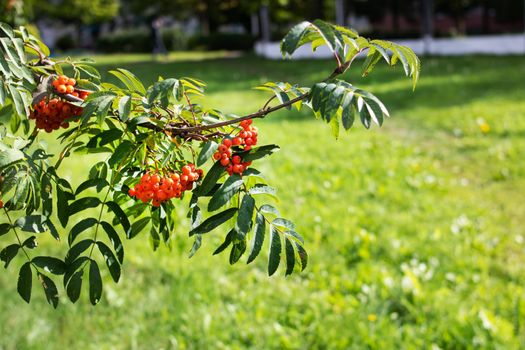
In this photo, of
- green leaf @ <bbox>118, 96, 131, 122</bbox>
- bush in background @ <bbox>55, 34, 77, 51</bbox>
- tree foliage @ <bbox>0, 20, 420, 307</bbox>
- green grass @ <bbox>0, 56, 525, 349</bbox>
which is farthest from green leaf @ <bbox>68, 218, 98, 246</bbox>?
bush in background @ <bbox>55, 34, 77, 51</bbox>

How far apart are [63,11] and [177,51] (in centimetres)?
696

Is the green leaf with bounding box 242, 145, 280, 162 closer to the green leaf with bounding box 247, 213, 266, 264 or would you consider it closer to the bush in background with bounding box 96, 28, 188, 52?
the green leaf with bounding box 247, 213, 266, 264

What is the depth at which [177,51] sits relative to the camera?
32.6 meters

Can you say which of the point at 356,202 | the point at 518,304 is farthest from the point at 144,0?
the point at 518,304

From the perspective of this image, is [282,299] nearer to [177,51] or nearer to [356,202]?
[356,202]

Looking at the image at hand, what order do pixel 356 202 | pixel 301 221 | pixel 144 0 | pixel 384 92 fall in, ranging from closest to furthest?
pixel 301 221 < pixel 356 202 < pixel 384 92 < pixel 144 0

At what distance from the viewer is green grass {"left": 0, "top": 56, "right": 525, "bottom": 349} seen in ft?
11.2

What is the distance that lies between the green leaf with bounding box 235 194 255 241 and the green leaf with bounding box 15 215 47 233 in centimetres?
→ 46

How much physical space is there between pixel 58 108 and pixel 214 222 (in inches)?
18.3

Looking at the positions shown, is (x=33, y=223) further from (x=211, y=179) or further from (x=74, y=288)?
(x=211, y=179)

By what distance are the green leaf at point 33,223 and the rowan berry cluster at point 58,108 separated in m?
0.23

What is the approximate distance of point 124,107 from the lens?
50.3 inches

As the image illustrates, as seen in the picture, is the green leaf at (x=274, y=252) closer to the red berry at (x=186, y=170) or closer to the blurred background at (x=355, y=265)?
the red berry at (x=186, y=170)

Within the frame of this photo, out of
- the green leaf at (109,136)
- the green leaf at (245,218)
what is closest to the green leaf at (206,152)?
the green leaf at (245,218)
